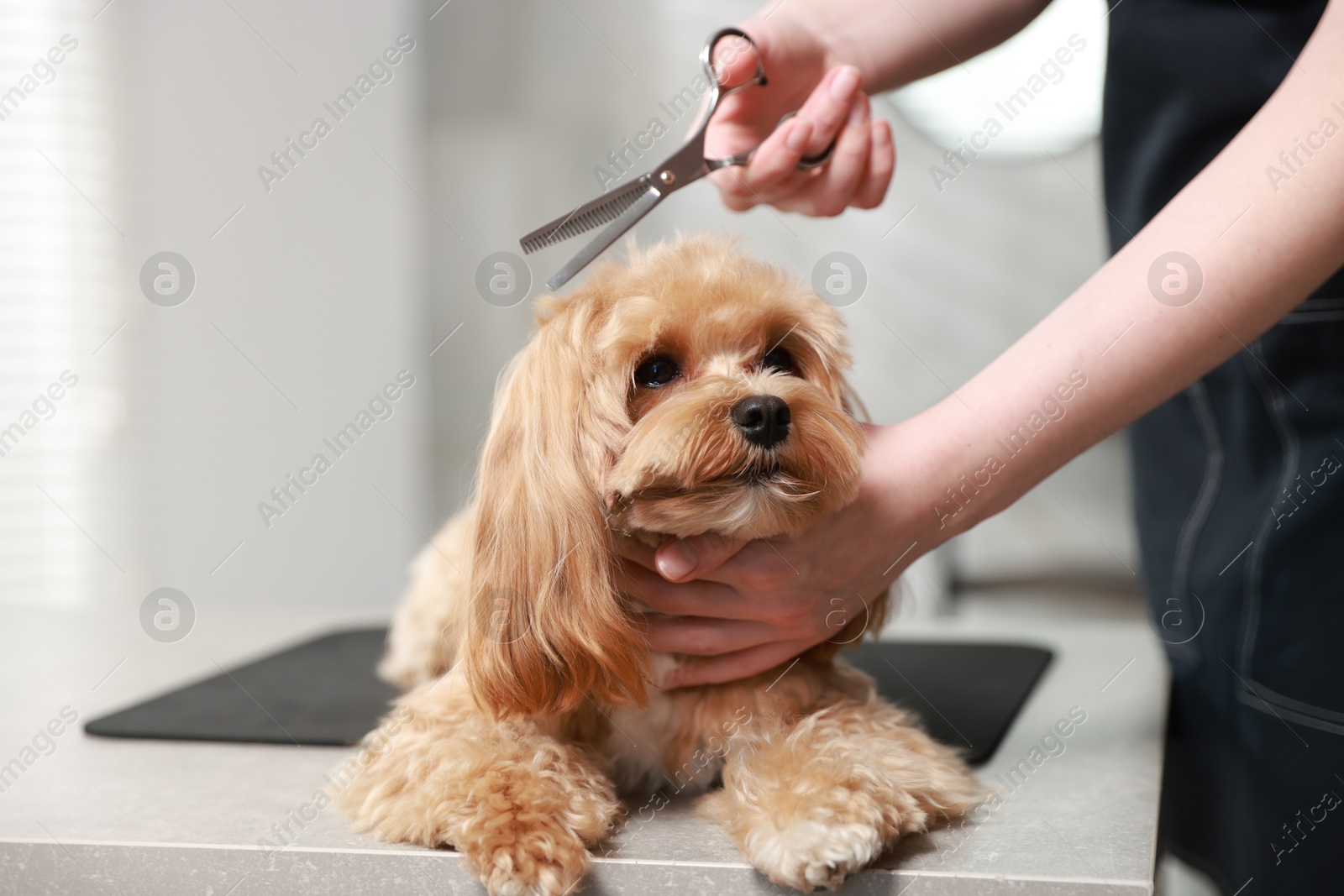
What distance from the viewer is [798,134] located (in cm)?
131

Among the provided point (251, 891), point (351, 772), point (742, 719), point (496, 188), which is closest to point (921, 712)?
point (742, 719)

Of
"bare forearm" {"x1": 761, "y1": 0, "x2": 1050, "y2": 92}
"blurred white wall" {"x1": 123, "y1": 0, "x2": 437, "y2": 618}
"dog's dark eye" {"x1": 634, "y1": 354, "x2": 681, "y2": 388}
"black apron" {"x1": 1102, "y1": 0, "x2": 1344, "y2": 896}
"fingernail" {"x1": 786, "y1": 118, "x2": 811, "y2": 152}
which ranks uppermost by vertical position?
"blurred white wall" {"x1": 123, "y1": 0, "x2": 437, "y2": 618}

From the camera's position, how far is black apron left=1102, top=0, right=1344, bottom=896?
4.17ft

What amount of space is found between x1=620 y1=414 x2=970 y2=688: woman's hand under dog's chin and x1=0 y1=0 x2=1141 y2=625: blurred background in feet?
6.40

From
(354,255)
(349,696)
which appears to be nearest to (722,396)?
(349,696)

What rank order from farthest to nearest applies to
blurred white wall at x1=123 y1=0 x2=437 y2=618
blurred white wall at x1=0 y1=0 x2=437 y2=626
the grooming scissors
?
blurred white wall at x1=123 y1=0 x2=437 y2=618 < blurred white wall at x1=0 y1=0 x2=437 y2=626 < the grooming scissors

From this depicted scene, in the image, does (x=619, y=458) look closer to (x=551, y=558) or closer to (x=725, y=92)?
(x=551, y=558)

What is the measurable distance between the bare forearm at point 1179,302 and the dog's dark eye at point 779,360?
0.23 meters

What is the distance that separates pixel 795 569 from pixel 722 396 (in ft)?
0.63

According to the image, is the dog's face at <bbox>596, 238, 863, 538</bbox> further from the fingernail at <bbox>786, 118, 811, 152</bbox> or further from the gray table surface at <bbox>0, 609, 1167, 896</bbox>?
the gray table surface at <bbox>0, 609, 1167, 896</bbox>

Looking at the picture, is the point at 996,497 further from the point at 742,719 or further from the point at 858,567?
the point at 742,719

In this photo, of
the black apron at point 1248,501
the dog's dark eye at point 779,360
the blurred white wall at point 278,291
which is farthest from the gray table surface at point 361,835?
the blurred white wall at point 278,291

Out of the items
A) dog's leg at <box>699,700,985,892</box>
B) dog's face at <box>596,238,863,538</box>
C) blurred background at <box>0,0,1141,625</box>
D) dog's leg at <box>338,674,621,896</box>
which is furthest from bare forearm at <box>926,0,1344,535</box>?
blurred background at <box>0,0,1141,625</box>

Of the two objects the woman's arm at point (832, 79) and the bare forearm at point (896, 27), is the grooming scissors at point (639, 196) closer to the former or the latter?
the woman's arm at point (832, 79)
